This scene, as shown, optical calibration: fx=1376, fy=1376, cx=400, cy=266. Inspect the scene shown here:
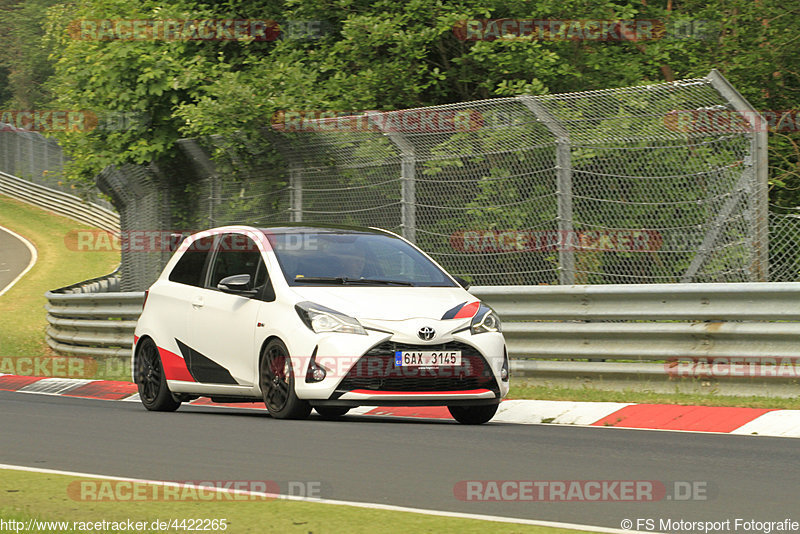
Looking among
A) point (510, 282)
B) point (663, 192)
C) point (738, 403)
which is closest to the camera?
point (738, 403)

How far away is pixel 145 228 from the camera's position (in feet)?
62.3

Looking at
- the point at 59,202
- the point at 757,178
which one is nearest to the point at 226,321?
the point at 757,178

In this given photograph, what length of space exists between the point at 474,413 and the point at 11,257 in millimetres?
29911

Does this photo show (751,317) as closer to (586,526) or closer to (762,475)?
(762,475)

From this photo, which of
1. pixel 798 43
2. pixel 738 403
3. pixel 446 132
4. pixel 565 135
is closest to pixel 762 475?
pixel 738 403

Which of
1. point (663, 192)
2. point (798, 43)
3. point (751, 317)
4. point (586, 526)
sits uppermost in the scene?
point (798, 43)

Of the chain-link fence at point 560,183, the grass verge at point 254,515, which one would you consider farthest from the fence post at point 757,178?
the grass verge at point 254,515

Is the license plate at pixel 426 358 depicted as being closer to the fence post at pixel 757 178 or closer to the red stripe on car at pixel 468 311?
the red stripe on car at pixel 468 311

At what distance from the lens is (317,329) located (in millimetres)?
9867

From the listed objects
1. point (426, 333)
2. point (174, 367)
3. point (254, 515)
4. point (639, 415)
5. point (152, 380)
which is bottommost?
point (254, 515)

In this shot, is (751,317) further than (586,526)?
Yes

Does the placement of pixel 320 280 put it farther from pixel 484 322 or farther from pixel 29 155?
pixel 29 155

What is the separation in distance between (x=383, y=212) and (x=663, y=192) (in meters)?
3.30

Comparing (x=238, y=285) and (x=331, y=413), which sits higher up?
(x=238, y=285)
